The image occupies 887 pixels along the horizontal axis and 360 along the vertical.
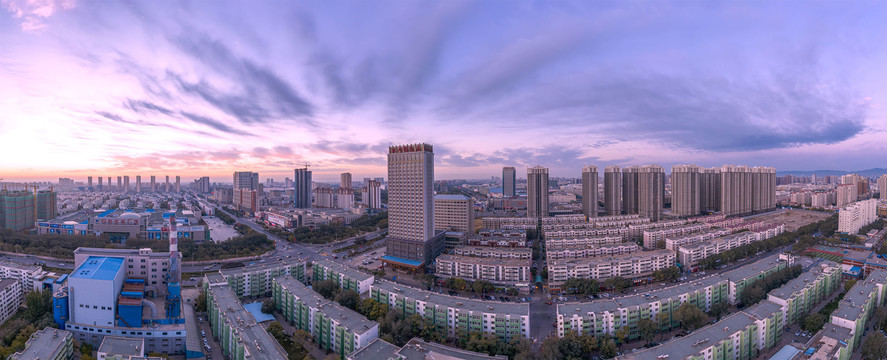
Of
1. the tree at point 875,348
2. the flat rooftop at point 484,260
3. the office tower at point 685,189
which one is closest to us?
the tree at point 875,348

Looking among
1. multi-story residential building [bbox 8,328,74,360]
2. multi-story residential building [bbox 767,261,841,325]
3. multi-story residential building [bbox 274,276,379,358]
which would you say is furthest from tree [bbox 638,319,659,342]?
multi-story residential building [bbox 8,328,74,360]

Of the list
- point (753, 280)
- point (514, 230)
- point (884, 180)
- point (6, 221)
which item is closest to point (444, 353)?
point (753, 280)

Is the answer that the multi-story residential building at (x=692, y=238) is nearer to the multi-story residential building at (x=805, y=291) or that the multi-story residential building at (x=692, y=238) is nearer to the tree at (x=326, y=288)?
the multi-story residential building at (x=805, y=291)

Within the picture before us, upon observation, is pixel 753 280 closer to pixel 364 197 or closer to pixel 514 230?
pixel 514 230

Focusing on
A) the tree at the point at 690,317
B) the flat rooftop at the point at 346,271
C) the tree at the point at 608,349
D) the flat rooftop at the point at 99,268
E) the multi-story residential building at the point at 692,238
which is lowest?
the tree at the point at 608,349

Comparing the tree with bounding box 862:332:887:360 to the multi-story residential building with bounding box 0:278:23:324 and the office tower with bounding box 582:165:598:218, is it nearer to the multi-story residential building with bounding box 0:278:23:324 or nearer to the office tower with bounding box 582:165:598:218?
the office tower with bounding box 582:165:598:218

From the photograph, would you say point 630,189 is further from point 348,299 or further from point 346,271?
point 348,299

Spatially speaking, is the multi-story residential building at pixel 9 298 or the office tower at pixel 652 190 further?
the office tower at pixel 652 190

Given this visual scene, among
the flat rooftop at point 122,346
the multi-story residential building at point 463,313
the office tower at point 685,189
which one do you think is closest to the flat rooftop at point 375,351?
the multi-story residential building at point 463,313
